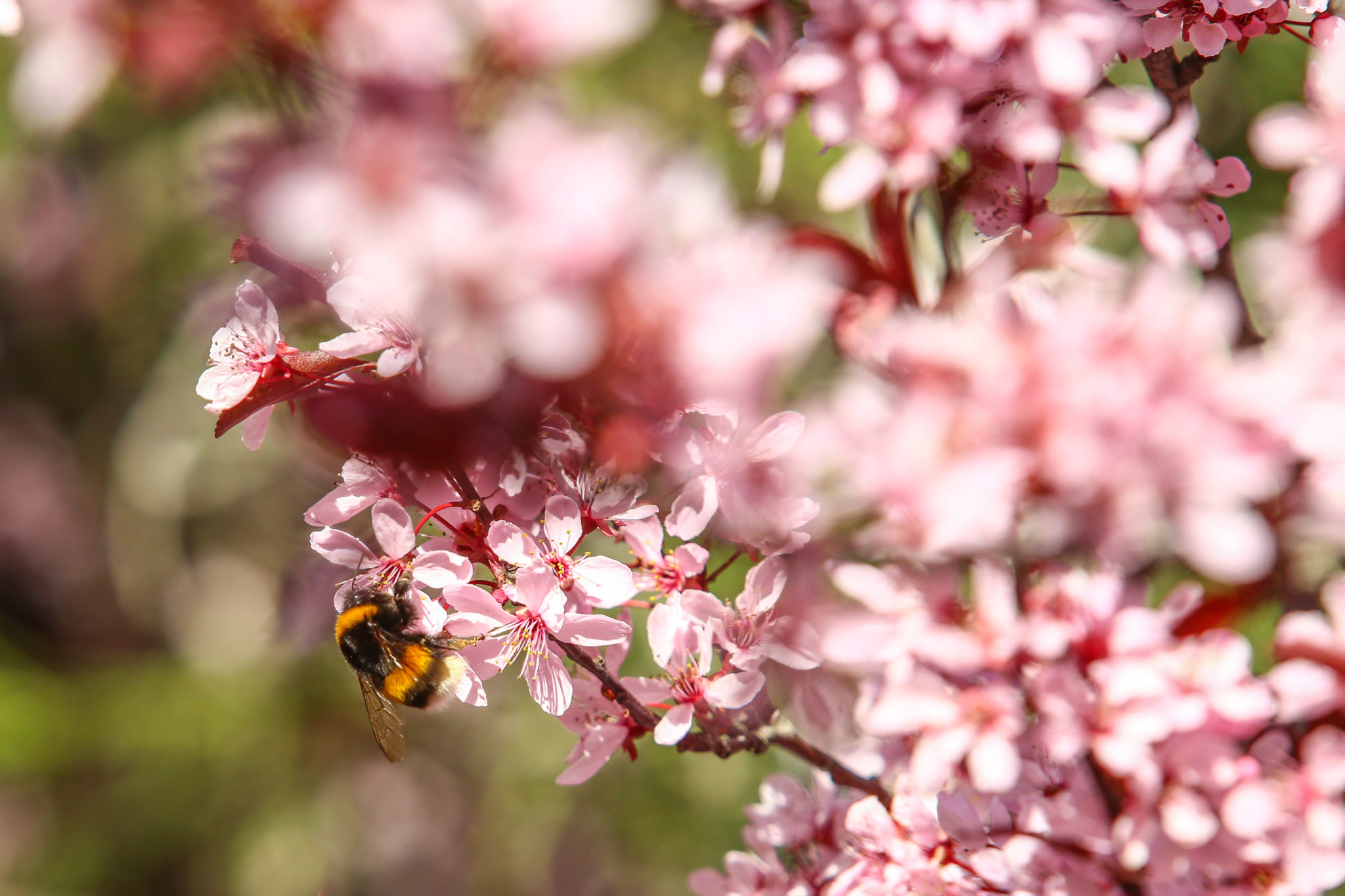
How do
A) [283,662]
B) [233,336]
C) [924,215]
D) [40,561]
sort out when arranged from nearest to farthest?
[233,336]
[924,215]
[283,662]
[40,561]

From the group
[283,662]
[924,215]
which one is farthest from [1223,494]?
[283,662]

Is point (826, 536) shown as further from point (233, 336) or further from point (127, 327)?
point (127, 327)

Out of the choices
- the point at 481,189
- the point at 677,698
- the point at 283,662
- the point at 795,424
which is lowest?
the point at 283,662

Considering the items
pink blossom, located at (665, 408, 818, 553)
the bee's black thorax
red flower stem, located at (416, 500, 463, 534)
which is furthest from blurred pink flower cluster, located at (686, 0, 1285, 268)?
the bee's black thorax

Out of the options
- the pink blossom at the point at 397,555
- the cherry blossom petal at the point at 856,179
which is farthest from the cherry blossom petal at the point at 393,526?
the cherry blossom petal at the point at 856,179

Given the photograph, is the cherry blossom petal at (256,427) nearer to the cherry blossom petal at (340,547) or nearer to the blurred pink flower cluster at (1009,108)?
the cherry blossom petal at (340,547)

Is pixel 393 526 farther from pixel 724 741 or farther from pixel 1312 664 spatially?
pixel 1312 664

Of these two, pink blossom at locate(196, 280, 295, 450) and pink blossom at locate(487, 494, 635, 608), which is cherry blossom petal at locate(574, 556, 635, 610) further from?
pink blossom at locate(196, 280, 295, 450)

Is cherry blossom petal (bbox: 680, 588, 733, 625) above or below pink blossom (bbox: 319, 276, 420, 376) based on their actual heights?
below
